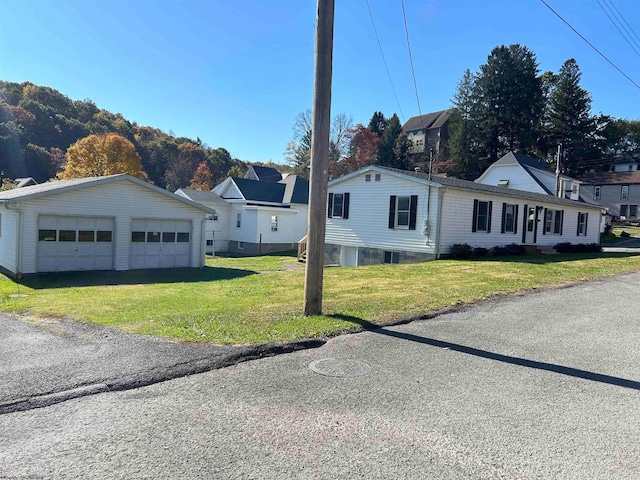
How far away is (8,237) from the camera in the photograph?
56.5 feet

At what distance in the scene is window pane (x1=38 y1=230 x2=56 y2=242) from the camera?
1678 cm

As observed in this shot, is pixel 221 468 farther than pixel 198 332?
No

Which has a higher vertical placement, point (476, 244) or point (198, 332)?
point (476, 244)

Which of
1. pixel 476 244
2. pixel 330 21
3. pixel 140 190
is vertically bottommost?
pixel 476 244

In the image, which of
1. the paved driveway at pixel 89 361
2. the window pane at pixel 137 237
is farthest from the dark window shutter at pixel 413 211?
the paved driveway at pixel 89 361

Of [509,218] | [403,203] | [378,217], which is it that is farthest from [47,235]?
[509,218]

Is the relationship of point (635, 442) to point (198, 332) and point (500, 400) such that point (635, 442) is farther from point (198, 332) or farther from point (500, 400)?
point (198, 332)

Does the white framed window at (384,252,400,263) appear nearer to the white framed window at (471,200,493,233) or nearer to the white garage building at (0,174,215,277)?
the white framed window at (471,200,493,233)

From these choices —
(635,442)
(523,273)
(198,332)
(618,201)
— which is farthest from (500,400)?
(618,201)

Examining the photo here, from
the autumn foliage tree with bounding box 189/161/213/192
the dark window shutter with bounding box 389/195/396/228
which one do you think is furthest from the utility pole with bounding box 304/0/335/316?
the autumn foliage tree with bounding box 189/161/213/192

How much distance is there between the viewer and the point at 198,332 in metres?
6.17

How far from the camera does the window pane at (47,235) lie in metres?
16.8

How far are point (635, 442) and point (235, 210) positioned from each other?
31597 mm

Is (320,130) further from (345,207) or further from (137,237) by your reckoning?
(345,207)
